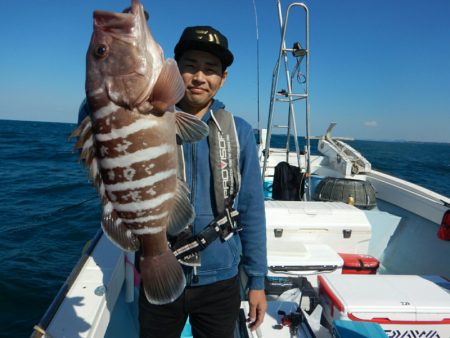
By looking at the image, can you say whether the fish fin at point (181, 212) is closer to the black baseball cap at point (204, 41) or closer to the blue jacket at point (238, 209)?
the blue jacket at point (238, 209)

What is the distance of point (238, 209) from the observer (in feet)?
6.86

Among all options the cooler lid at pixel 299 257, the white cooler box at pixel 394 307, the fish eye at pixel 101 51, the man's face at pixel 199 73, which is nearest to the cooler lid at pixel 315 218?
the cooler lid at pixel 299 257

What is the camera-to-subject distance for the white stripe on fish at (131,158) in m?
1.31

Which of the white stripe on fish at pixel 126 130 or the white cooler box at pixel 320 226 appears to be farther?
the white cooler box at pixel 320 226

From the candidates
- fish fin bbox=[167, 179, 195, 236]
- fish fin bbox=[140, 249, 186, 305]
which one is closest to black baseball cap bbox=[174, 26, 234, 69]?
fish fin bbox=[167, 179, 195, 236]

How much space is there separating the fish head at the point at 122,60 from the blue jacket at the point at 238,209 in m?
0.71

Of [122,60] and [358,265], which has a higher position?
[122,60]

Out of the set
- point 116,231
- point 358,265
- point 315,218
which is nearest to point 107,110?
point 116,231

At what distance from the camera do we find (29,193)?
12.3m

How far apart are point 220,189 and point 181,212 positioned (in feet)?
1.41

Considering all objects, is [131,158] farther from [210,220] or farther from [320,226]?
[320,226]

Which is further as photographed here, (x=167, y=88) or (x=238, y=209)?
(x=238, y=209)

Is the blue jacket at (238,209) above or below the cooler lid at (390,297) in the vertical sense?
above

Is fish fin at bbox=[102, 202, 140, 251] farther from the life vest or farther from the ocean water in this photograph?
the life vest
